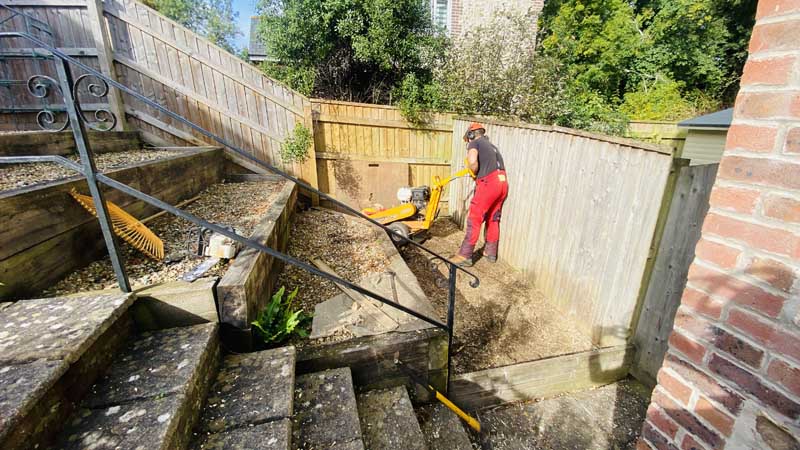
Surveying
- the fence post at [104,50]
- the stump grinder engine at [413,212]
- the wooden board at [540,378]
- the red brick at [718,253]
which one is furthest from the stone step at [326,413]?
the fence post at [104,50]

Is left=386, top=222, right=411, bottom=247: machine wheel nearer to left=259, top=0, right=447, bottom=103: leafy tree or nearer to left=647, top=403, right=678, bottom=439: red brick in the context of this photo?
left=259, top=0, right=447, bottom=103: leafy tree

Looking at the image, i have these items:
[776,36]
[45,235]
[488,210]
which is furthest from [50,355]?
[488,210]

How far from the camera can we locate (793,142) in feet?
2.57

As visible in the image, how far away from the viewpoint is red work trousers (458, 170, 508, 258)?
4266 mm

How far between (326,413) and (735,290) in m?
1.63

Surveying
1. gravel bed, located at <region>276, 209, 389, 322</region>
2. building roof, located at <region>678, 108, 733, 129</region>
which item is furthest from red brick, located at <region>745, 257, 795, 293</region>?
building roof, located at <region>678, 108, 733, 129</region>

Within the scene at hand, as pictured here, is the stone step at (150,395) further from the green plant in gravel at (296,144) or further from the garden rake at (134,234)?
the green plant in gravel at (296,144)

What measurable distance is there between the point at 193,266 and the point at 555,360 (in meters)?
2.70

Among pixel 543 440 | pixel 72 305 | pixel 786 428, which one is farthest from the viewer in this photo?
pixel 543 440

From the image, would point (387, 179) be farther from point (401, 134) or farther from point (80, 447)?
point (80, 447)

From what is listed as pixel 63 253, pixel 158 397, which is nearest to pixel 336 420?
pixel 158 397

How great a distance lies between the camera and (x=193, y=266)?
2084mm

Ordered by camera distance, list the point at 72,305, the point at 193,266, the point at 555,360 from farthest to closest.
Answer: the point at 555,360, the point at 193,266, the point at 72,305

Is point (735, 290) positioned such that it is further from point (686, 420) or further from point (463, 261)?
point (463, 261)
